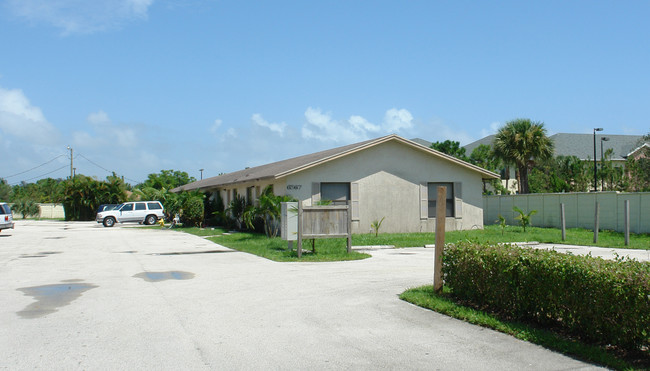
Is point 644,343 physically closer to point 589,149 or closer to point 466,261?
point 466,261

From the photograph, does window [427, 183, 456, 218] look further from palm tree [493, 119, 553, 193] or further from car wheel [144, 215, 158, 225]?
car wheel [144, 215, 158, 225]

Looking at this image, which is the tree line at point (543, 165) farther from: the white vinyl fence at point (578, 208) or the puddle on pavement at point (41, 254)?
the puddle on pavement at point (41, 254)

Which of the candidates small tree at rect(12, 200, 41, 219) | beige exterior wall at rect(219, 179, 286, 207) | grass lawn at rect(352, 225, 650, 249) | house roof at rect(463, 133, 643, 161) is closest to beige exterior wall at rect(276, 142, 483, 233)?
beige exterior wall at rect(219, 179, 286, 207)

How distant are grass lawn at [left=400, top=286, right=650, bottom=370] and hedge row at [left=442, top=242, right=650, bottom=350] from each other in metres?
0.18

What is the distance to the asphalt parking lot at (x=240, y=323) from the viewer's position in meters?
5.81

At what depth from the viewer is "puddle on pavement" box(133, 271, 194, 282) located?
11.9 meters

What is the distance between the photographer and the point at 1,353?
6105 millimetres

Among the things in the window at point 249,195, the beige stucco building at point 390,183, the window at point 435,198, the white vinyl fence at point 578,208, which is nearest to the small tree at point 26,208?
the window at point 249,195

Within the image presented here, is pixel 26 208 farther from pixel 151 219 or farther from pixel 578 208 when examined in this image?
pixel 578 208

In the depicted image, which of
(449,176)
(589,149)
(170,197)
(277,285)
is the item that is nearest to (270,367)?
(277,285)

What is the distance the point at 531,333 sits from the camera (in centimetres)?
655

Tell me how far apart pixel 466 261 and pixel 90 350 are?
524 centimetres

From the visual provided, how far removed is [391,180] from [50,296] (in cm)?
1635

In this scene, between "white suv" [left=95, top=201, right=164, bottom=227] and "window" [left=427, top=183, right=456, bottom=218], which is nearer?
"window" [left=427, top=183, right=456, bottom=218]
